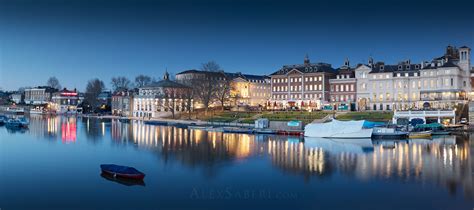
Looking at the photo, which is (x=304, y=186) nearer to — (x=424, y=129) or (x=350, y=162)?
(x=350, y=162)

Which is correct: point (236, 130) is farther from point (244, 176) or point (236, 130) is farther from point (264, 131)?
point (244, 176)

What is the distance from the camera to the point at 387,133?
53.6 m

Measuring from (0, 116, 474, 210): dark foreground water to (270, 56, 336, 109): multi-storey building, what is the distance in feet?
138

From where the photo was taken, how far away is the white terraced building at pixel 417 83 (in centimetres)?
7244

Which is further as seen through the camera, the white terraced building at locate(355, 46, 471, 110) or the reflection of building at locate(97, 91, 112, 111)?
the reflection of building at locate(97, 91, 112, 111)

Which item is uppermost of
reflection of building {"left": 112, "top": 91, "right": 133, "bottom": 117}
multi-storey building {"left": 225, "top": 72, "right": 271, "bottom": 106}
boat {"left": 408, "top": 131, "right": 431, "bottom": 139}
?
multi-storey building {"left": 225, "top": 72, "right": 271, "bottom": 106}

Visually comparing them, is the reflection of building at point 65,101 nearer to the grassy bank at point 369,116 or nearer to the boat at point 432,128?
the grassy bank at point 369,116

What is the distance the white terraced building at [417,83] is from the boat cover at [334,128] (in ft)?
82.3

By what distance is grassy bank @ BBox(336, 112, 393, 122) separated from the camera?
66.4m

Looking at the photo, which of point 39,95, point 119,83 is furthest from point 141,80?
point 39,95

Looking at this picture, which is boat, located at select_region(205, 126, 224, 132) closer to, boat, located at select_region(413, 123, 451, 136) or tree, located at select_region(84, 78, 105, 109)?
boat, located at select_region(413, 123, 451, 136)

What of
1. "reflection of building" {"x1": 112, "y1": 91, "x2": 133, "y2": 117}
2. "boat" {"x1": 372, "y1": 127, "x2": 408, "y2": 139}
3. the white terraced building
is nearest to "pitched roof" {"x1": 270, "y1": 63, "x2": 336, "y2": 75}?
the white terraced building

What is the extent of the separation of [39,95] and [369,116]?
149709mm

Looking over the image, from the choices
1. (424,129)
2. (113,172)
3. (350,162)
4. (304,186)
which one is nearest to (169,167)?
(113,172)
